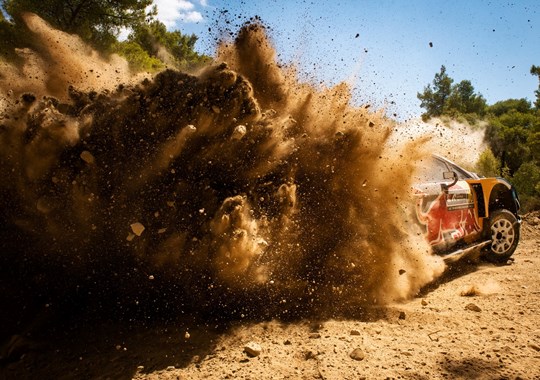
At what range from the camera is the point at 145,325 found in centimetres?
320

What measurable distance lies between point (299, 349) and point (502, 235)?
516 cm

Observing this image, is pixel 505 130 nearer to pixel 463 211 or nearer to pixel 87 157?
pixel 463 211

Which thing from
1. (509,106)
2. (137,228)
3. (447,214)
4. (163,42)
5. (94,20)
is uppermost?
(163,42)

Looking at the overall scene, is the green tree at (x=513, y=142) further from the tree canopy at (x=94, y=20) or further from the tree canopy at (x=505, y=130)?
the tree canopy at (x=94, y=20)

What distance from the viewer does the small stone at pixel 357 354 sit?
8.91 ft

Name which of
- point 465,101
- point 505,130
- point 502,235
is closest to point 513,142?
point 505,130

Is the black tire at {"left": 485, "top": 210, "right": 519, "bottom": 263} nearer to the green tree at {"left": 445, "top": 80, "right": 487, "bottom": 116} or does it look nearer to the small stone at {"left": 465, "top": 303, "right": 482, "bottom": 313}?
the small stone at {"left": 465, "top": 303, "right": 482, "bottom": 313}

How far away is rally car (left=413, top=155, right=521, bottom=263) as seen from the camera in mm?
5078

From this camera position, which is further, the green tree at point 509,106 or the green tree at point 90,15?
the green tree at point 509,106

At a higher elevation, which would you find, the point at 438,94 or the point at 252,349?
the point at 438,94

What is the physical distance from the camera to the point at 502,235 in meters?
6.37

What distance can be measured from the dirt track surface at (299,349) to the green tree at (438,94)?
47774 mm

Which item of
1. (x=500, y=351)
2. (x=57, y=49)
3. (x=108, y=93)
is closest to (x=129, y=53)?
(x=57, y=49)

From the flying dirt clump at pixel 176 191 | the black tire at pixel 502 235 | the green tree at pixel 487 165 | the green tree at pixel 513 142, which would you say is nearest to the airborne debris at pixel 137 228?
the flying dirt clump at pixel 176 191
